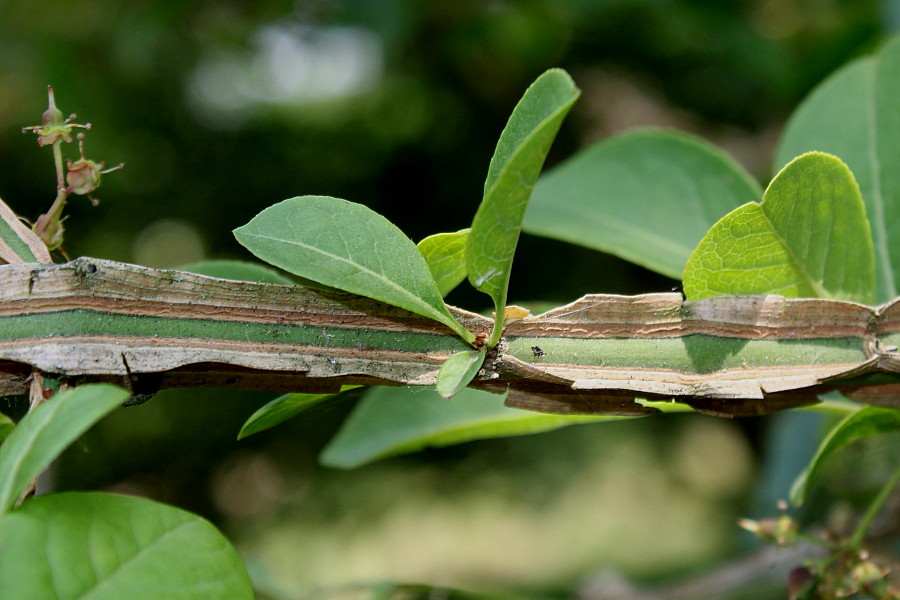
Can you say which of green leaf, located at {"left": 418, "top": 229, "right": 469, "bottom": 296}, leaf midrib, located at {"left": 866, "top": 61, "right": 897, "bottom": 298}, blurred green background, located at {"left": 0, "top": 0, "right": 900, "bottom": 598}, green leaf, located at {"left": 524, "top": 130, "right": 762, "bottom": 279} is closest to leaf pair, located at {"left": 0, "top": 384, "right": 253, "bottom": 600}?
green leaf, located at {"left": 418, "top": 229, "right": 469, "bottom": 296}

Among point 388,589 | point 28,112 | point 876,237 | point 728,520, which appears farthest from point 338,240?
point 728,520

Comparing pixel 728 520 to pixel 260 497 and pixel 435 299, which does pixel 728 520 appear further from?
pixel 435 299

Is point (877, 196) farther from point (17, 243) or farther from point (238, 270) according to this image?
point (17, 243)

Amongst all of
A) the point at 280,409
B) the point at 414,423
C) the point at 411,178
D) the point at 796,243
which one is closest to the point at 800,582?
the point at 796,243

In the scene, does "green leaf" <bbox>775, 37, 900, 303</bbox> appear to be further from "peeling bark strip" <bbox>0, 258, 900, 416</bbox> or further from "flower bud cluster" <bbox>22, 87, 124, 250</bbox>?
"flower bud cluster" <bbox>22, 87, 124, 250</bbox>

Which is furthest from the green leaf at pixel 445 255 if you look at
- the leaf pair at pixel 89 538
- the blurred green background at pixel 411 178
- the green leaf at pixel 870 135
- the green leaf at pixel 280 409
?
the blurred green background at pixel 411 178

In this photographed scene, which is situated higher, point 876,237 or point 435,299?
point 876,237
